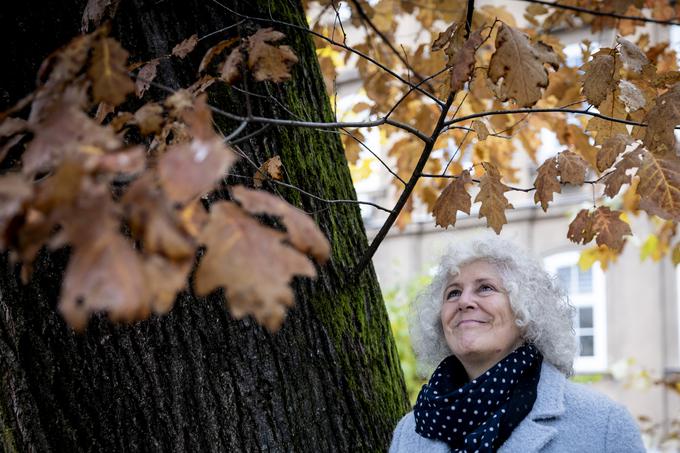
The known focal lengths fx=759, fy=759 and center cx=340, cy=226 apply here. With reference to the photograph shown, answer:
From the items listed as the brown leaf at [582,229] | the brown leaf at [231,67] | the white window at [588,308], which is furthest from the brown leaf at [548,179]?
the white window at [588,308]

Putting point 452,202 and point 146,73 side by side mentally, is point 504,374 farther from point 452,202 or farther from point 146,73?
point 146,73

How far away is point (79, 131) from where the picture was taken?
99 centimetres

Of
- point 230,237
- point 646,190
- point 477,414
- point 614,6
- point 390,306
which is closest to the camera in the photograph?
point 230,237

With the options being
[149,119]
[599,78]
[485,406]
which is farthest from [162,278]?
[485,406]

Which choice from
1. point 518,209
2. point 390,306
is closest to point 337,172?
point 390,306

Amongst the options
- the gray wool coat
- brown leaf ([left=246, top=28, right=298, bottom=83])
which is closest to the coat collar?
the gray wool coat

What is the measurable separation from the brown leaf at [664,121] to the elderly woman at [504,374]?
661mm

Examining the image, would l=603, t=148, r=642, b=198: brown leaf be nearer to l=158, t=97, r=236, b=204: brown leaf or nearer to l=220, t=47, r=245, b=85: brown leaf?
l=220, t=47, r=245, b=85: brown leaf

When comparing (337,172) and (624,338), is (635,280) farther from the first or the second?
(337,172)

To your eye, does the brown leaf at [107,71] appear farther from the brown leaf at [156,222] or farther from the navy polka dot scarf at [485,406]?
the navy polka dot scarf at [485,406]

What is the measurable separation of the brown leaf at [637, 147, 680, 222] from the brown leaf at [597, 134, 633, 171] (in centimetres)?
8

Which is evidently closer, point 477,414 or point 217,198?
point 217,198

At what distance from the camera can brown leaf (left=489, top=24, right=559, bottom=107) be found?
1501mm

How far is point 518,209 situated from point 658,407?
4.31 meters
